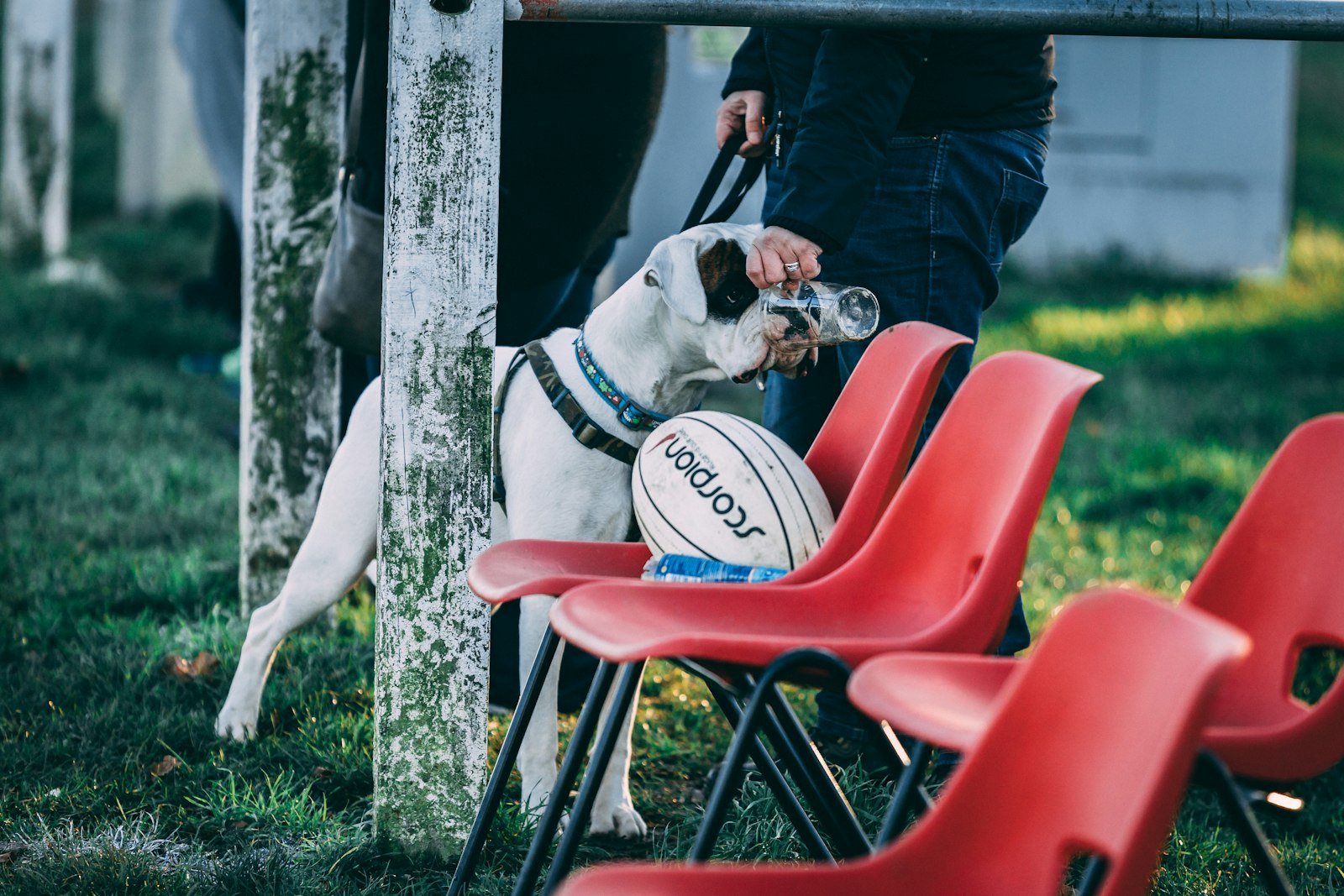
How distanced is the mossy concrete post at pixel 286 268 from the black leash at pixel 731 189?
4.42 ft

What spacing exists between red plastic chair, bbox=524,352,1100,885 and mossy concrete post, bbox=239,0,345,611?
214 centimetres

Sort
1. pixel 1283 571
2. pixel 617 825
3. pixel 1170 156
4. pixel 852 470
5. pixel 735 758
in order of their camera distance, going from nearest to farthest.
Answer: pixel 735 758 → pixel 1283 571 → pixel 852 470 → pixel 617 825 → pixel 1170 156

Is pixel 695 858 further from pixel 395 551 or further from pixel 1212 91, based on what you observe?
pixel 1212 91

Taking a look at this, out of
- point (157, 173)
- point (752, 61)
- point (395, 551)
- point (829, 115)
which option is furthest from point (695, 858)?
point (157, 173)

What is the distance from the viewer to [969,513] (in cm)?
215

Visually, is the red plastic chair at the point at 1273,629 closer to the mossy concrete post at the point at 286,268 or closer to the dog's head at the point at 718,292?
the dog's head at the point at 718,292

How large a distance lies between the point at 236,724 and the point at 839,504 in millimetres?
1660

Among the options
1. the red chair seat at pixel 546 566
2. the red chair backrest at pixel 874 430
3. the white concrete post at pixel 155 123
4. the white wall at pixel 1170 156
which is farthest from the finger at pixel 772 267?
the white concrete post at pixel 155 123

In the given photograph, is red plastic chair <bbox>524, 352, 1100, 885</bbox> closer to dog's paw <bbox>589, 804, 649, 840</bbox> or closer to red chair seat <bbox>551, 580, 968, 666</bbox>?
red chair seat <bbox>551, 580, 968, 666</bbox>

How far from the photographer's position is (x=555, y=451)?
2.82 metres

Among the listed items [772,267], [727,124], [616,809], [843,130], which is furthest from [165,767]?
[843,130]

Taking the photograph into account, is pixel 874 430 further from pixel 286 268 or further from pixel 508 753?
pixel 286 268

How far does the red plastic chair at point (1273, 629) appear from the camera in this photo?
5.63 ft

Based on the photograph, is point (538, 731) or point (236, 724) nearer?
point (538, 731)
